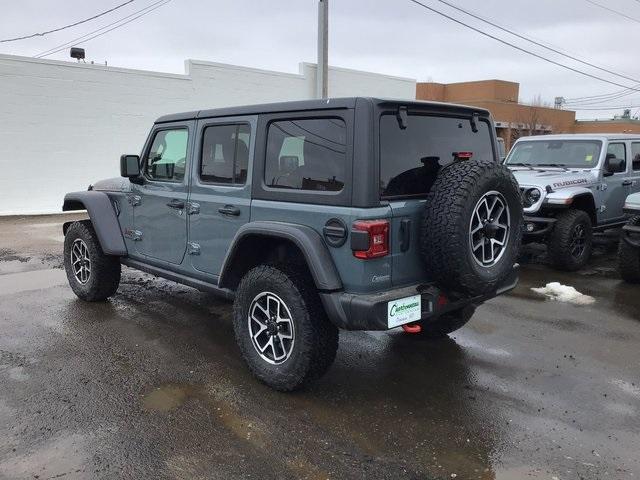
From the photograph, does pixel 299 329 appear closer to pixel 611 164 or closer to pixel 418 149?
pixel 418 149

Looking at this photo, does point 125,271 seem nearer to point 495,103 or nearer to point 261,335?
point 261,335

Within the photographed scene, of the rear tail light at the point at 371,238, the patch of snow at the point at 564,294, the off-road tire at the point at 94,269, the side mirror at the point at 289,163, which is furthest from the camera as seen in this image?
the patch of snow at the point at 564,294

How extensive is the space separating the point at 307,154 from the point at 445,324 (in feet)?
6.70

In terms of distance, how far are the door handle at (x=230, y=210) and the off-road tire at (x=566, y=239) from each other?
5097mm

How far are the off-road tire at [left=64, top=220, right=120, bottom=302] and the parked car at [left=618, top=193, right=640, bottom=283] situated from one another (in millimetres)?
5939

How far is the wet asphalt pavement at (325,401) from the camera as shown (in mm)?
2955

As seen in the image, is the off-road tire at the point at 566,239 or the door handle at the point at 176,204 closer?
the door handle at the point at 176,204

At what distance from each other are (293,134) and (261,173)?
39 centimetres

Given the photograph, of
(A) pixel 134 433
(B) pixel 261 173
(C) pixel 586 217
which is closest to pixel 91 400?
(A) pixel 134 433

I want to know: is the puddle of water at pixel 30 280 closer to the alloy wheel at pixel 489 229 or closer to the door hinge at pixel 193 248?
the door hinge at pixel 193 248

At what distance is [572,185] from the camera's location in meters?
7.70

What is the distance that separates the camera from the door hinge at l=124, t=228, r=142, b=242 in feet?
17.0

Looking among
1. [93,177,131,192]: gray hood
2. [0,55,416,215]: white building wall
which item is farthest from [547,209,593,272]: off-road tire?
[0,55,416,215]: white building wall

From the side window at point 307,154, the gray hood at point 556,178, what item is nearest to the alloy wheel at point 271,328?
the side window at point 307,154
